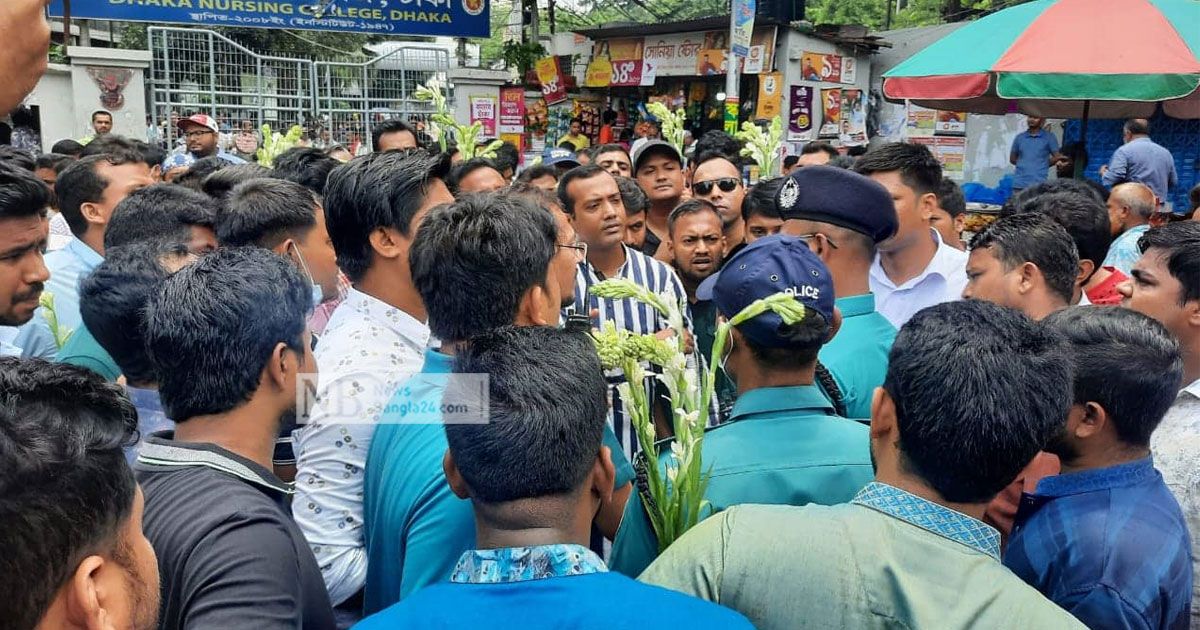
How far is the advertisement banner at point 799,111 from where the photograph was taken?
14.2 metres

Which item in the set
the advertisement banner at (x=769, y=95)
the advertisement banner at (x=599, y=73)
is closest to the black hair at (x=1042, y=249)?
the advertisement banner at (x=769, y=95)

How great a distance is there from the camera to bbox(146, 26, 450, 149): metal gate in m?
12.8

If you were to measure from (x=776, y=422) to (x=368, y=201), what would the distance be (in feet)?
4.18

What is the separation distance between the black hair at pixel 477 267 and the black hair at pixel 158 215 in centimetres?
181

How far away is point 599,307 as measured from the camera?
4.00 meters

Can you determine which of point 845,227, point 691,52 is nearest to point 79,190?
point 845,227

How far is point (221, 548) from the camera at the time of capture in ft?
5.01

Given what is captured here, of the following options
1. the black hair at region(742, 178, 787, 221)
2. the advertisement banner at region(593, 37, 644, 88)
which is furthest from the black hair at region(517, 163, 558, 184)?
the advertisement banner at region(593, 37, 644, 88)

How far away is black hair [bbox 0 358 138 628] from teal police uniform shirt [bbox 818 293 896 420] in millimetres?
1917

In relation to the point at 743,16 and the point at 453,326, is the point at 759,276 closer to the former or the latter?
the point at 453,326

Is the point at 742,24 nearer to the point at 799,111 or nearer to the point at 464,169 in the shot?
the point at 799,111

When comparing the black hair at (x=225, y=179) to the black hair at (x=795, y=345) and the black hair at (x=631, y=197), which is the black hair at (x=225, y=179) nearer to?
the black hair at (x=631, y=197)

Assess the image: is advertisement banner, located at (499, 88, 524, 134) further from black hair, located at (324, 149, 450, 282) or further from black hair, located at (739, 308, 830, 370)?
black hair, located at (739, 308, 830, 370)

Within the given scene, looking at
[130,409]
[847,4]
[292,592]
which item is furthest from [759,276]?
[847,4]
